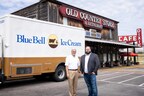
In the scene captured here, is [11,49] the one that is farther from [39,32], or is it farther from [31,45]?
[39,32]

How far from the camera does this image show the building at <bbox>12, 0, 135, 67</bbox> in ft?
77.6

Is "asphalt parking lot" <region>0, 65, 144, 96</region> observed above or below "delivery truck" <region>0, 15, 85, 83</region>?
below

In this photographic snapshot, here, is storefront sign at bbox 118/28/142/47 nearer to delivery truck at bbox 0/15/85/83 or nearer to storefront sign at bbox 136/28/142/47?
storefront sign at bbox 136/28/142/47

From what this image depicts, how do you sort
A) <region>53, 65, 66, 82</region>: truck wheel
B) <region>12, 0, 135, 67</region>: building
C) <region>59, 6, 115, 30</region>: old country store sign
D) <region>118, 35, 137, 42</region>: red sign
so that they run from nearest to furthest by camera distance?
1. <region>53, 65, 66, 82</region>: truck wheel
2. <region>12, 0, 135, 67</region>: building
3. <region>59, 6, 115, 30</region>: old country store sign
4. <region>118, 35, 137, 42</region>: red sign

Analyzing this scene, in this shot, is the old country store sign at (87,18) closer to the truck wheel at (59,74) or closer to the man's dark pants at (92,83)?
the truck wheel at (59,74)

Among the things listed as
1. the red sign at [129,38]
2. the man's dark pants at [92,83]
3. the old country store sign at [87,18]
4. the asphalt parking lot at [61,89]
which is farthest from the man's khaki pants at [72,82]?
the red sign at [129,38]

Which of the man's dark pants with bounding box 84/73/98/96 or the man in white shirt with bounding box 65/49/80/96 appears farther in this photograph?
the man in white shirt with bounding box 65/49/80/96

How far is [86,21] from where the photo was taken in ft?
92.0

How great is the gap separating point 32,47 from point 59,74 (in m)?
2.78

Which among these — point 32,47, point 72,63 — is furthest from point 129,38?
point 72,63

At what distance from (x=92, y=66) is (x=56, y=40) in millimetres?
5882

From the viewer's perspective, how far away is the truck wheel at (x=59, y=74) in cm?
1364

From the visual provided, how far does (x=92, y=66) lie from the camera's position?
797 centimetres

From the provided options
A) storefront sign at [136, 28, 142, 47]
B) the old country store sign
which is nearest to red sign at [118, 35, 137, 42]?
storefront sign at [136, 28, 142, 47]
